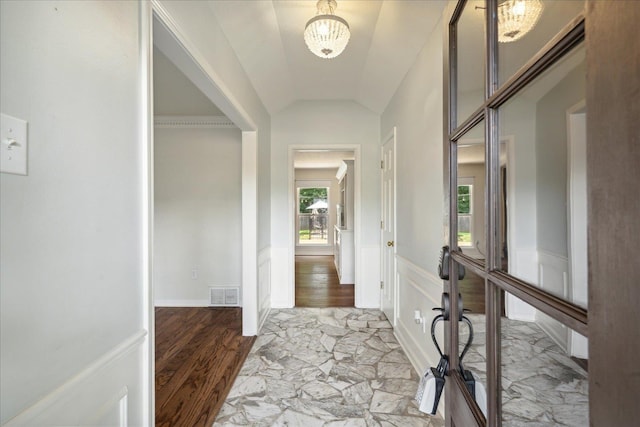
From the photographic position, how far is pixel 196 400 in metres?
2.03

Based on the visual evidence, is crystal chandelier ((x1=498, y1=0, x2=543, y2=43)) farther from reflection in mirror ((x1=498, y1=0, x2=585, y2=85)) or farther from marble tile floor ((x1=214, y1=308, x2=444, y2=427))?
marble tile floor ((x1=214, y1=308, x2=444, y2=427))

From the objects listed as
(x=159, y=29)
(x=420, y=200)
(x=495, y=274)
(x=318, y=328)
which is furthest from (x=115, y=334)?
(x=318, y=328)

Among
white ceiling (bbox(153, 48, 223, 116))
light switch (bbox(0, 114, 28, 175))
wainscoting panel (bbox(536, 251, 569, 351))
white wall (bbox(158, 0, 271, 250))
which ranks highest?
white ceiling (bbox(153, 48, 223, 116))

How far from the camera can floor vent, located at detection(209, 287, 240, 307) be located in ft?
13.0

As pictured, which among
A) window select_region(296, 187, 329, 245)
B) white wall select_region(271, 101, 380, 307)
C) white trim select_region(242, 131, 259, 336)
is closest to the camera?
white trim select_region(242, 131, 259, 336)

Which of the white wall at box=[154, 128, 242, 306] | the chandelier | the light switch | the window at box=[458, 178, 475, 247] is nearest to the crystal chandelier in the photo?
the window at box=[458, 178, 475, 247]

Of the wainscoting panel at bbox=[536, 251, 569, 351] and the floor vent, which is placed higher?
the wainscoting panel at bbox=[536, 251, 569, 351]

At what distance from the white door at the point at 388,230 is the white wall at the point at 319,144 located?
188 millimetres

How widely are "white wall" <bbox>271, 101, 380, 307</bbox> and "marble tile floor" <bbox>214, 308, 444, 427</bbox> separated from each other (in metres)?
0.72

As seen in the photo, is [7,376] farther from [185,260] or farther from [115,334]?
[185,260]

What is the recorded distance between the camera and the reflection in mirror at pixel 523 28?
1.43ft

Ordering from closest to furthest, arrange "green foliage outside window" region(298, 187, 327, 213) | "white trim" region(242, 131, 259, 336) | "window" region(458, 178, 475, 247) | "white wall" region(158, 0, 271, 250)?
"window" region(458, 178, 475, 247) → "white wall" region(158, 0, 271, 250) → "white trim" region(242, 131, 259, 336) → "green foliage outside window" region(298, 187, 327, 213)

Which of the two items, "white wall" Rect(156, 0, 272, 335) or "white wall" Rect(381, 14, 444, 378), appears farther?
"white wall" Rect(381, 14, 444, 378)

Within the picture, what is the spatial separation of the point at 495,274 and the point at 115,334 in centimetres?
107
